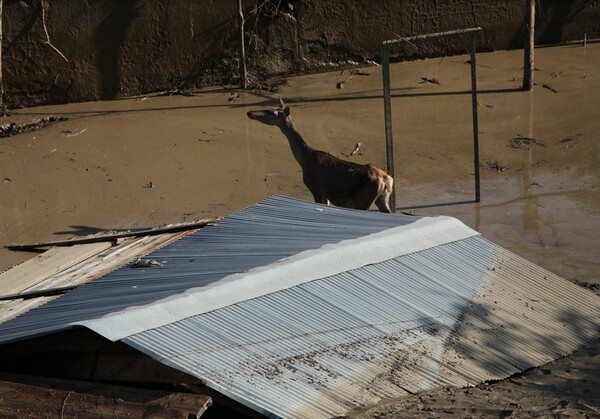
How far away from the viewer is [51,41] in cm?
1590

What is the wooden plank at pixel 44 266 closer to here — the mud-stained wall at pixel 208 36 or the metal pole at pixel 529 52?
the mud-stained wall at pixel 208 36

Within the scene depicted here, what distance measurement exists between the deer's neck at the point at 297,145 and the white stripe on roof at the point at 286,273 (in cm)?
320

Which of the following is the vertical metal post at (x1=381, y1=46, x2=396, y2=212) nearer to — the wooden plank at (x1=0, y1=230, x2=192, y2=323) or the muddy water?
the muddy water

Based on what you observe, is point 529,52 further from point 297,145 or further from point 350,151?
point 297,145

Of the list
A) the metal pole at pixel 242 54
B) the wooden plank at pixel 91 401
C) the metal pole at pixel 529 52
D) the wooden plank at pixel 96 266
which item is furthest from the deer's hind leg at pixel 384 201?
the metal pole at pixel 242 54

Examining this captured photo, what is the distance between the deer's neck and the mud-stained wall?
3.81 m

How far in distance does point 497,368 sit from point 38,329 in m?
2.94

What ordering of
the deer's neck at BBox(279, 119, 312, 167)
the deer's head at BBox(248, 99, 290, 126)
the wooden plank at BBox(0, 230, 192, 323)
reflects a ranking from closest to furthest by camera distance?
the wooden plank at BBox(0, 230, 192, 323)
the deer's neck at BBox(279, 119, 312, 167)
the deer's head at BBox(248, 99, 290, 126)

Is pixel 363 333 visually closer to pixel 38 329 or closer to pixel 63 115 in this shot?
pixel 38 329

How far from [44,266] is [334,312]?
11.2 ft

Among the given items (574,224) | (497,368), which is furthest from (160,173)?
(497,368)

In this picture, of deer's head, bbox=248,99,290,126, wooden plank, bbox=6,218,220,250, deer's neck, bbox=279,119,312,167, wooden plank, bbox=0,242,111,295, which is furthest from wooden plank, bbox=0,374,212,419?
deer's head, bbox=248,99,290,126

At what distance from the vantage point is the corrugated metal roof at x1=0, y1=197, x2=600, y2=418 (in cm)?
667

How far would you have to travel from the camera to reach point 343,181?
11.5 m
